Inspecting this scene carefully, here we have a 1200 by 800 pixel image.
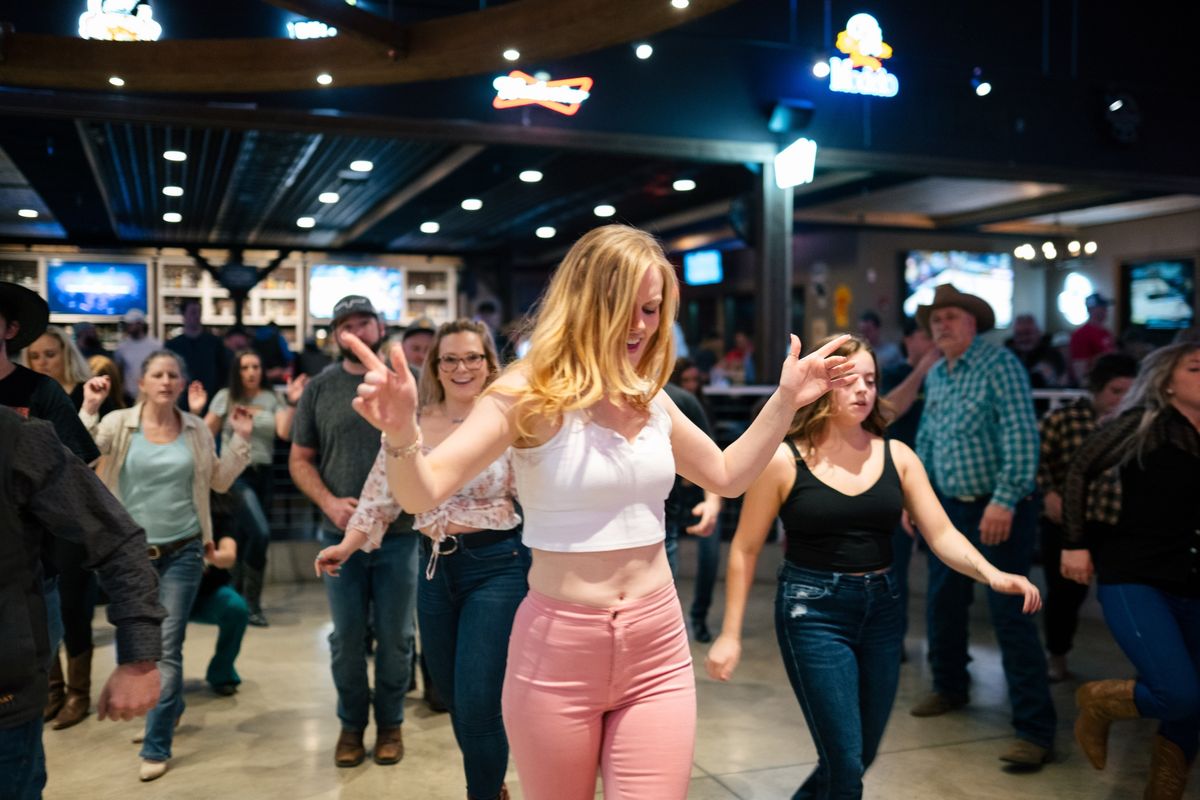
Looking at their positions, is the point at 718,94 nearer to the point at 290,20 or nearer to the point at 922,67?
the point at 922,67

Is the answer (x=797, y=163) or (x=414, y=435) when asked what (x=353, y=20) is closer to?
(x=414, y=435)

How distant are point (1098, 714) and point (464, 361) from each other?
246cm

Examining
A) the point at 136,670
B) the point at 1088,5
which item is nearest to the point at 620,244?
the point at 136,670

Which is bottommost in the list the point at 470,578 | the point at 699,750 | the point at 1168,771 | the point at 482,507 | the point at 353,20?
the point at 699,750

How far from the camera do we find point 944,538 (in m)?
3.12

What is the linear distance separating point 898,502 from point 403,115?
5674mm

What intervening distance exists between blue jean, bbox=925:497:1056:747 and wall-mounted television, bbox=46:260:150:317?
39.1ft

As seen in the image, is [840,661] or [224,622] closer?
[840,661]

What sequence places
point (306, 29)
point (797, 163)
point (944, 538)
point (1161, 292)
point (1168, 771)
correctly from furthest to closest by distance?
point (1161, 292) → point (797, 163) → point (306, 29) → point (1168, 771) → point (944, 538)

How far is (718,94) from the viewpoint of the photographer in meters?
8.69

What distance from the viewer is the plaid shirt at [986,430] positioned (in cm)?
442

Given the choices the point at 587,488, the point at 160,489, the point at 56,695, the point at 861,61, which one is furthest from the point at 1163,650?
the point at 861,61

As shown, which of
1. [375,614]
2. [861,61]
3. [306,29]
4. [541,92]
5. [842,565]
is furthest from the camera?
[861,61]

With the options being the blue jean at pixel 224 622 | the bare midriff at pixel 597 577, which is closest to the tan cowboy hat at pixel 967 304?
the bare midriff at pixel 597 577
